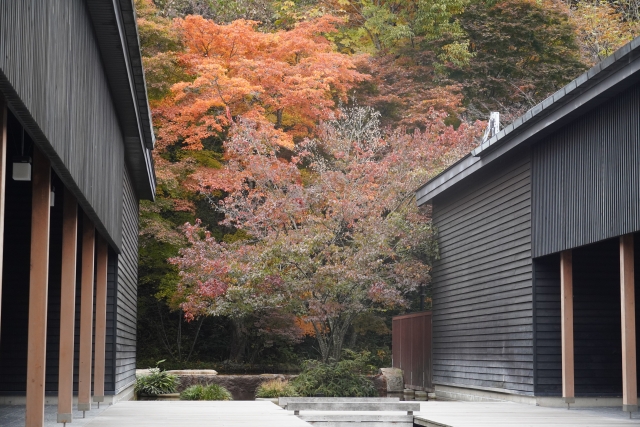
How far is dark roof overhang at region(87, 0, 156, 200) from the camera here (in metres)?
8.76

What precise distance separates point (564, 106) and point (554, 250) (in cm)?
229

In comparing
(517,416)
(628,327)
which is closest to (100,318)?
(517,416)

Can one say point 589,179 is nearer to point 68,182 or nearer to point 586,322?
point 586,322

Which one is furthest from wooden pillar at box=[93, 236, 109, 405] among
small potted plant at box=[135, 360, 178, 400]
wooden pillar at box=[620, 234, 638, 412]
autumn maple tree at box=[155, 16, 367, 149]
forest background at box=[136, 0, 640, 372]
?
autumn maple tree at box=[155, 16, 367, 149]

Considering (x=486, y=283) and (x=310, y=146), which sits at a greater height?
(x=310, y=146)

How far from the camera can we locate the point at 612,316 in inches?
539

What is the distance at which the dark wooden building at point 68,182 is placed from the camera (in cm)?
565

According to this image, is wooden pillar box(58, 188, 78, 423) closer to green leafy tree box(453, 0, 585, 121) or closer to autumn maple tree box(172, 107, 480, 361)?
autumn maple tree box(172, 107, 480, 361)

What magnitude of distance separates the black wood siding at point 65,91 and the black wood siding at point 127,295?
3614mm

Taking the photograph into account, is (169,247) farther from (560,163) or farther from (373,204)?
(560,163)

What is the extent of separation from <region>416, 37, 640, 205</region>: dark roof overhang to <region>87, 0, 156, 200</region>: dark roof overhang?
5482mm

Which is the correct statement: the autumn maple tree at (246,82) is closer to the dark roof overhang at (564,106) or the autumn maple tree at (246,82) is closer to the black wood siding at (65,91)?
the dark roof overhang at (564,106)

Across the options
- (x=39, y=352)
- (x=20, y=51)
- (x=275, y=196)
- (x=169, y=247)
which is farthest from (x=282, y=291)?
(x=20, y=51)

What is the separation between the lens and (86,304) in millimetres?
10898
